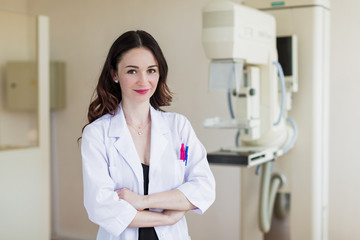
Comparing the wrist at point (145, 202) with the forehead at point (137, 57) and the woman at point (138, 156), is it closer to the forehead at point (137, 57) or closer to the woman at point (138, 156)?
the woman at point (138, 156)

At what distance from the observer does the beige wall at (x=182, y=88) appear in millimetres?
3008

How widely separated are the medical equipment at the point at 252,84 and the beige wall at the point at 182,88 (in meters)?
0.71

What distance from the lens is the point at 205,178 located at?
4.59 ft

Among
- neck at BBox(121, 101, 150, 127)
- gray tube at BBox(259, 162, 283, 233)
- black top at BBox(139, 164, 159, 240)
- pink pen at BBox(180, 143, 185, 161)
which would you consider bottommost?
gray tube at BBox(259, 162, 283, 233)

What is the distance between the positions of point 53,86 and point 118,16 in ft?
2.60

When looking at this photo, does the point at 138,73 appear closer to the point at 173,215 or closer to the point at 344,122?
the point at 173,215

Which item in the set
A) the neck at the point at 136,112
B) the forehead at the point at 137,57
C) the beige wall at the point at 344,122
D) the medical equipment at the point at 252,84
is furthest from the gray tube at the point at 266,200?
the forehead at the point at 137,57

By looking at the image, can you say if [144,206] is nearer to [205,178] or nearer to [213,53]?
[205,178]

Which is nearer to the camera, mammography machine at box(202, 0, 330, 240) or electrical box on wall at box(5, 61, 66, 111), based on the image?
mammography machine at box(202, 0, 330, 240)

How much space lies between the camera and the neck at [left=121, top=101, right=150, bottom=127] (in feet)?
4.52

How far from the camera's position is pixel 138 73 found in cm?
129

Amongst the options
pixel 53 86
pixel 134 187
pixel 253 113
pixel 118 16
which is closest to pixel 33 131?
pixel 53 86

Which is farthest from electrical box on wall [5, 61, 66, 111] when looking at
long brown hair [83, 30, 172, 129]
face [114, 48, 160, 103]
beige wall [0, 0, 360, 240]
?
face [114, 48, 160, 103]

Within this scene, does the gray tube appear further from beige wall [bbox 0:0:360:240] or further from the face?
the face
